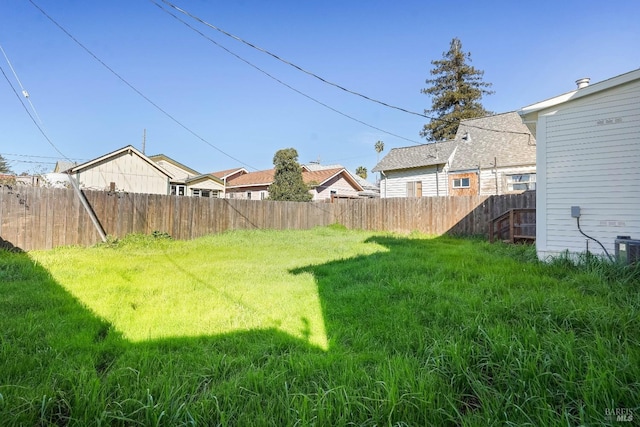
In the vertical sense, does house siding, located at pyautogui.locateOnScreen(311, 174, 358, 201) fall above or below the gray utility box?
above

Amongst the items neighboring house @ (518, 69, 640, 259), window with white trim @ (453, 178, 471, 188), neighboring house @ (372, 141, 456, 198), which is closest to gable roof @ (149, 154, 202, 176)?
neighboring house @ (372, 141, 456, 198)

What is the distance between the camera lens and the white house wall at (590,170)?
497cm

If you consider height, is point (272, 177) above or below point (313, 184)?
above

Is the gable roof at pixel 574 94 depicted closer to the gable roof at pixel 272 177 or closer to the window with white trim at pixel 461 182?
the window with white trim at pixel 461 182

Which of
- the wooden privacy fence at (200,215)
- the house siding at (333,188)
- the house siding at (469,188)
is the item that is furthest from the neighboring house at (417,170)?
the wooden privacy fence at (200,215)

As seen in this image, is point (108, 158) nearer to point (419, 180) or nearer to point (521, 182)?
point (419, 180)

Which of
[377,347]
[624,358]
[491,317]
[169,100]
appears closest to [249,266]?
[377,347]

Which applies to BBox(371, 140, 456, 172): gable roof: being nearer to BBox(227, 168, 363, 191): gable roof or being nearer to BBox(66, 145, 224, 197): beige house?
BBox(227, 168, 363, 191): gable roof

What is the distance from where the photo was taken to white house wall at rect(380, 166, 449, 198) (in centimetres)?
1741

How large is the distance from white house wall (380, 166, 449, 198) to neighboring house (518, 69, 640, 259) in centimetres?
1161

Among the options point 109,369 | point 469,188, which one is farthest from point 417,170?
point 109,369

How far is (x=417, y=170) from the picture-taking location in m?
18.4

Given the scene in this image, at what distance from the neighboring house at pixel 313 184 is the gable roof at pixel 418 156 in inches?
165

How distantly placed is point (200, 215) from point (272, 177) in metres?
13.0
